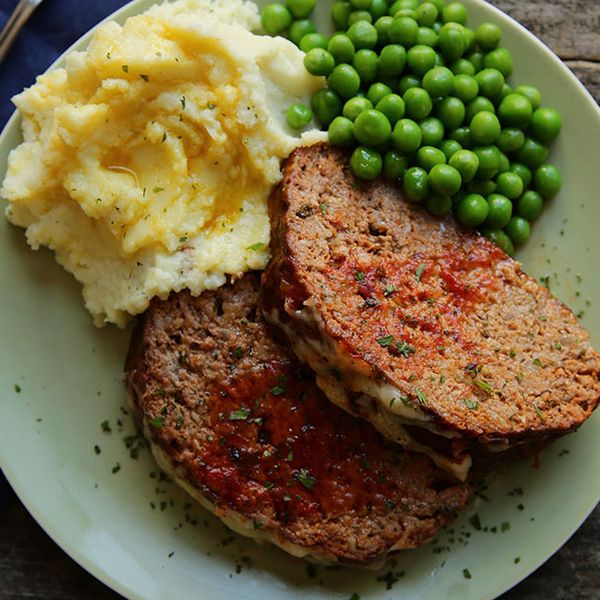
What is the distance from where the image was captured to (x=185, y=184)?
4.65 m

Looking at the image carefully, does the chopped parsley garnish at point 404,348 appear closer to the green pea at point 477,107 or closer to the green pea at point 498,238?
the green pea at point 498,238

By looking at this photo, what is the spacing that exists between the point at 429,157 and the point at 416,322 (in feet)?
3.64

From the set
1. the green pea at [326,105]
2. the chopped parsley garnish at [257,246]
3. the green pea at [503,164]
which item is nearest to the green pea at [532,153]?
the green pea at [503,164]

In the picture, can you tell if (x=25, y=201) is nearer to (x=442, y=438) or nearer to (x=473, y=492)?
(x=442, y=438)

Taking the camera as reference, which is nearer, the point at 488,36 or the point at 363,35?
the point at 363,35

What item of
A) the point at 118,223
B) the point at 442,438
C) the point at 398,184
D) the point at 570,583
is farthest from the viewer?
the point at 570,583

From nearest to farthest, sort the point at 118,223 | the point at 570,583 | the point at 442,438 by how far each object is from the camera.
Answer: the point at 442,438, the point at 118,223, the point at 570,583

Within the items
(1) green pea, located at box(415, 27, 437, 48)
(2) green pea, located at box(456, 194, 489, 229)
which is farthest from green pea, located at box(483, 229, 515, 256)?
(1) green pea, located at box(415, 27, 437, 48)

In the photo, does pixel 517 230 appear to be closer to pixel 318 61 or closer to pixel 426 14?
pixel 426 14

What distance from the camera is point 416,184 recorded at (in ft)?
15.8

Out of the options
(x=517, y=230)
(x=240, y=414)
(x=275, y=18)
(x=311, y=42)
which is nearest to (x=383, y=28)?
(x=311, y=42)

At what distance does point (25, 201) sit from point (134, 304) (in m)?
0.95

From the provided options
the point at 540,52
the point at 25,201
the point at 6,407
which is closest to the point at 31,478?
the point at 6,407

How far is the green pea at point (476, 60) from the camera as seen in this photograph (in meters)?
5.17
